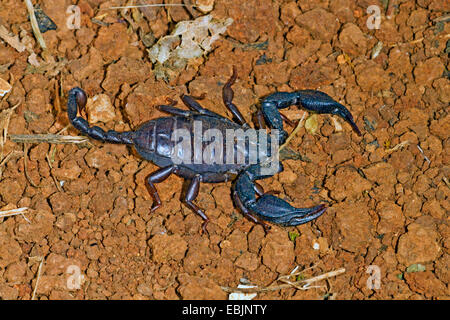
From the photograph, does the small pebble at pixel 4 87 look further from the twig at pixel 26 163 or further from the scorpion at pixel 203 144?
the scorpion at pixel 203 144

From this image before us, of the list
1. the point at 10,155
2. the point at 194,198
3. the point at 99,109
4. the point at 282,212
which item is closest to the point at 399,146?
the point at 282,212

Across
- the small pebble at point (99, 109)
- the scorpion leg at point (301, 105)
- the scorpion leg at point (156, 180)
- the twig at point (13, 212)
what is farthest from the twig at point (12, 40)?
the scorpion leg at point (301, 105)

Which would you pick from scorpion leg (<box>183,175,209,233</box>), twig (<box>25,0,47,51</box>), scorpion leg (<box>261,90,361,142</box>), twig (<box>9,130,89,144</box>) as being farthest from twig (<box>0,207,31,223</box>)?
scorpion leg (<box>261,90,361,142</box>)

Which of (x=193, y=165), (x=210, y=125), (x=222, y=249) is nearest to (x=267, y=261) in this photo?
(x=222, y=249)

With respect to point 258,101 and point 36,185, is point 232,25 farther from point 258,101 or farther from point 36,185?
point 36,185

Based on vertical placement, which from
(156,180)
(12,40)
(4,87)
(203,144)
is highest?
(12,40)

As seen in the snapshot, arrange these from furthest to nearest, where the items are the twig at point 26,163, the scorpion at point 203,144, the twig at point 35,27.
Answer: the twig at point 35,27
the twig at point 26,163
the scorpion at point 203,144

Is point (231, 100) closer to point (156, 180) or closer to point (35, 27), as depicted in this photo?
point (156, 180)
